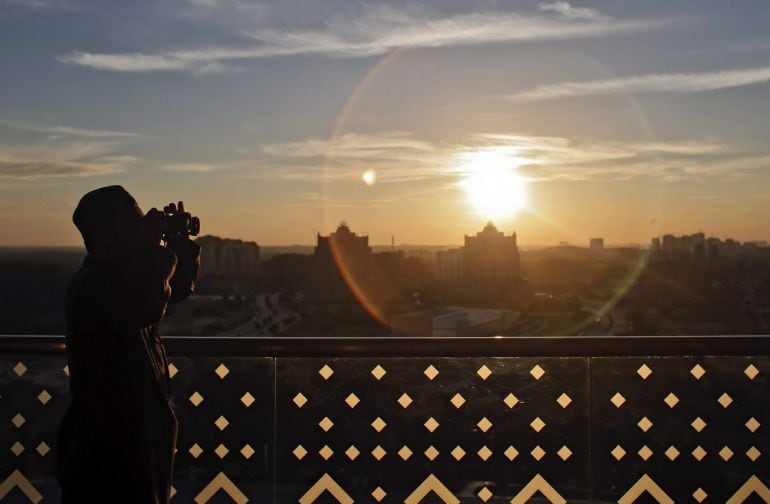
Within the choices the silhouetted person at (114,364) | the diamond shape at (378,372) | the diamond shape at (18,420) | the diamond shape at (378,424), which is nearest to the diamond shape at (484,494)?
the diamond shape at (378,424)

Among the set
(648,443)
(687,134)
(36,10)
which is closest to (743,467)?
(648,443)

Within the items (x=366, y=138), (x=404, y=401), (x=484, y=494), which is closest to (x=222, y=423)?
(x=404, y=401)

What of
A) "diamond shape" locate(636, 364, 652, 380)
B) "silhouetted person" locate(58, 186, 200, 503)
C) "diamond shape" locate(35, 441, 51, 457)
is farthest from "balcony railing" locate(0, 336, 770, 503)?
"silhouetted person" locate(58, 186, 200, 503)

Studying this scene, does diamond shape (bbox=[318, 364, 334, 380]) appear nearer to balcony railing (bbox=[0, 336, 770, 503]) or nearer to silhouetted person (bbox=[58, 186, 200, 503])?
balcony railing (bbox=[0, 336, 770, 503])

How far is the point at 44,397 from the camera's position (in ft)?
11.6

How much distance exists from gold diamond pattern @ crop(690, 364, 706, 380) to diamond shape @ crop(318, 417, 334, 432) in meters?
1.44

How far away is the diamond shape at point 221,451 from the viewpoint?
3.51 m

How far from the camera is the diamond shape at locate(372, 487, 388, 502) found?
350cm

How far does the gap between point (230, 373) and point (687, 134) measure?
49.1 m

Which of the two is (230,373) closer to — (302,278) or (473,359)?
(473,359)

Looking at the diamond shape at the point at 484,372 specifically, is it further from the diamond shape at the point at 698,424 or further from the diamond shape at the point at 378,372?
the diamond shape at the point at 698,424

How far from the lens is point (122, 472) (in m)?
2.46

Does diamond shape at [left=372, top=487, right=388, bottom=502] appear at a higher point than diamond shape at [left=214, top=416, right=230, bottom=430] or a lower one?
lower

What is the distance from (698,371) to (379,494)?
135 cm
